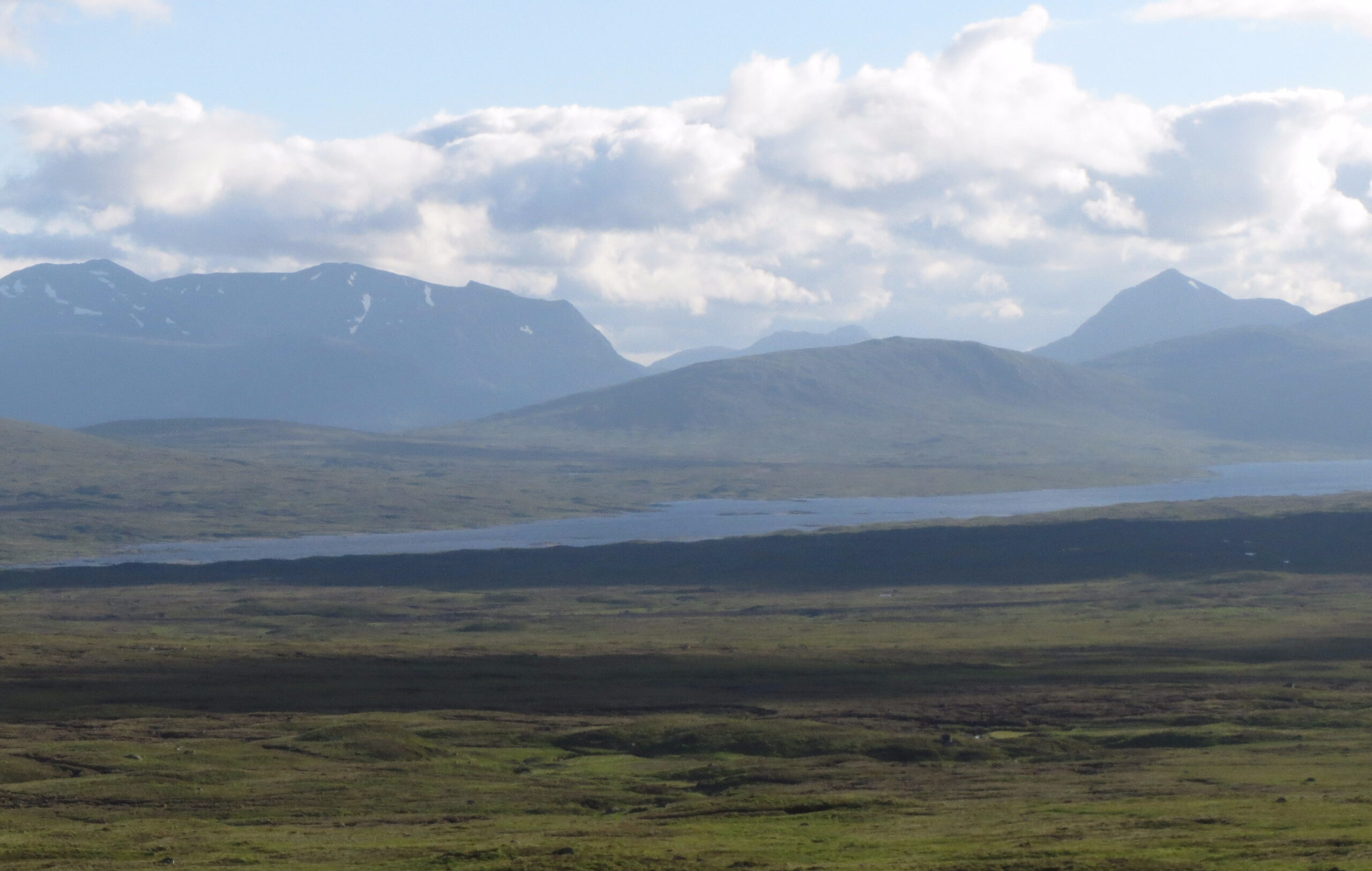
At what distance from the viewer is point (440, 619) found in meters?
168

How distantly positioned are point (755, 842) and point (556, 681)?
5540cm

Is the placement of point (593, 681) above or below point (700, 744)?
above

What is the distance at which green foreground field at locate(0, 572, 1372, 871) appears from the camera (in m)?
48.8

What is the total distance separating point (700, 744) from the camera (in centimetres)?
8256

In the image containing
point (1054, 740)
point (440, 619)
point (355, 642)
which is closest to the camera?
point (1054, 740)

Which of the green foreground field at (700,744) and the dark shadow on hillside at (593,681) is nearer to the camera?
the green foreground field at (700,744)

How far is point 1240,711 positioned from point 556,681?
4746cm

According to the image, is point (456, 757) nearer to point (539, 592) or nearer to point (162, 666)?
point (162, 666)

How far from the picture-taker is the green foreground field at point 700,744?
48812mm

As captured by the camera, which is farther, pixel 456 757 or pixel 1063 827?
pixel 456 757

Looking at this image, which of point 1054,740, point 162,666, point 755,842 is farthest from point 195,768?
point 1054,740

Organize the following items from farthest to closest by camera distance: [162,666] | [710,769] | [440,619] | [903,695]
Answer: [440,619], [162,666], [903,695], [710,769]

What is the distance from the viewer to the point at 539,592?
19375cm

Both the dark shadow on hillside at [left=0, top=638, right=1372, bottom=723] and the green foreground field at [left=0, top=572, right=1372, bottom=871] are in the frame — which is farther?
the dark shadow on hillside at [left=0, top=638, right=1372, bottom=723]
